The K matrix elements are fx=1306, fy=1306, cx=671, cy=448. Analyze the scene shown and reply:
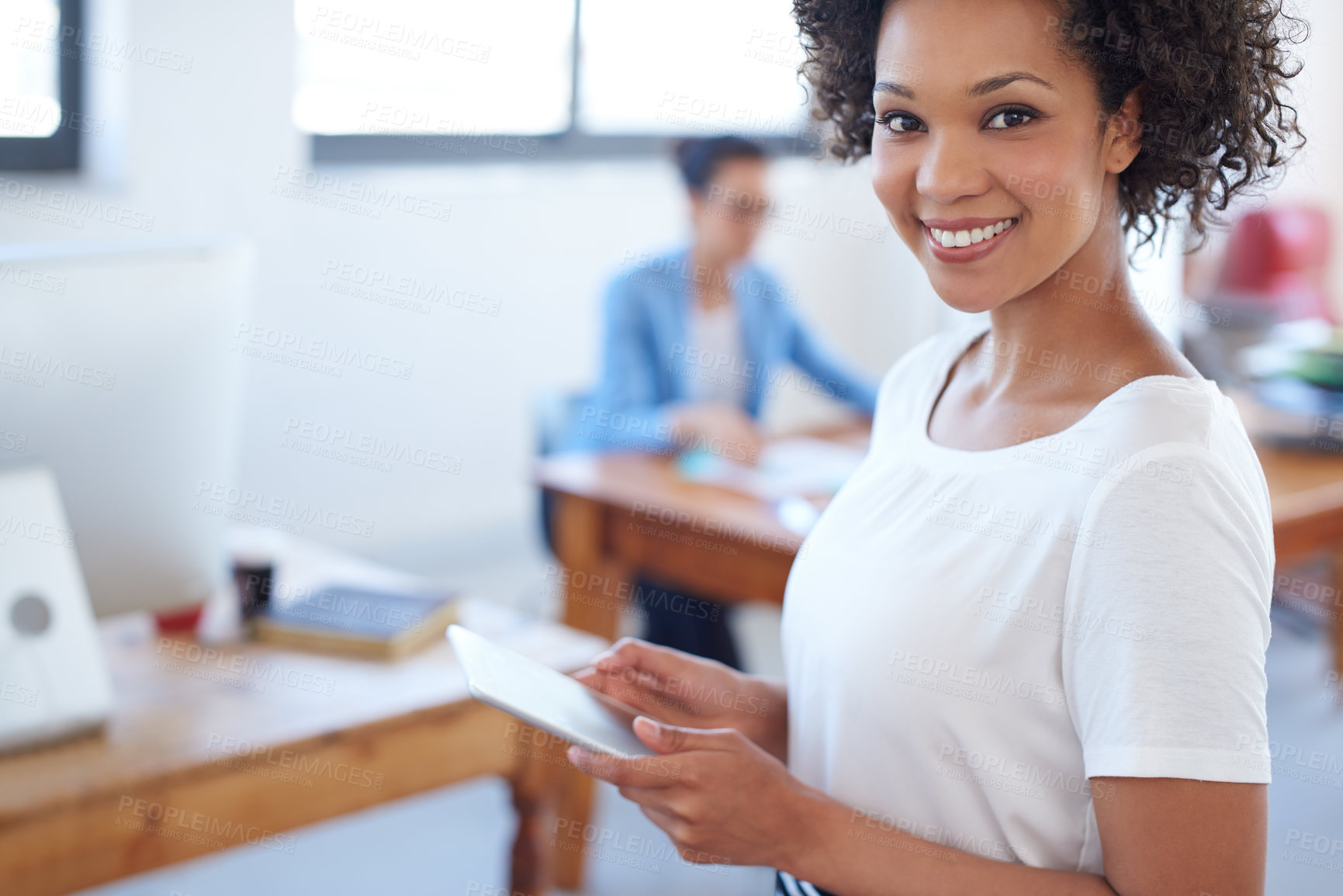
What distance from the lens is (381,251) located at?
3.93 meters

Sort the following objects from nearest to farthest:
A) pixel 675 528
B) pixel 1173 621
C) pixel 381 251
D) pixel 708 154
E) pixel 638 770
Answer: pixel 1173 621
pixel 638 770
pixel 675 528
pixel 708 154
pixel 381 251

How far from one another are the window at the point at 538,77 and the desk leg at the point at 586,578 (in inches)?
58.4

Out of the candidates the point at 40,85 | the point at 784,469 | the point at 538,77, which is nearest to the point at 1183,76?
the point at 784,469

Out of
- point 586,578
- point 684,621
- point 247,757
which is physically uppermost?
point 247,757

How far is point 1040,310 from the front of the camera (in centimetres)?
114

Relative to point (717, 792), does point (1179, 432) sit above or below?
above

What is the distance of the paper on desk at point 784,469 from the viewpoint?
2689mm

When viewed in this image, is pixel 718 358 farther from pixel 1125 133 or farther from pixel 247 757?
pixel 1125 133

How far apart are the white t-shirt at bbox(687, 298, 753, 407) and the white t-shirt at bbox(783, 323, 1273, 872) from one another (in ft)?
6.87

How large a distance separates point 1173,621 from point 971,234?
0.35 meters

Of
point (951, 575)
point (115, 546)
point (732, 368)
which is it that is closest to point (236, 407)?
point (115, 546)

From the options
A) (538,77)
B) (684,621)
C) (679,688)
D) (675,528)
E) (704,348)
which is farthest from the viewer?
(538,77)

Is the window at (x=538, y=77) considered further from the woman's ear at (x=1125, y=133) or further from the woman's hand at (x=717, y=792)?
the woman's hand at (x=717, y=792)

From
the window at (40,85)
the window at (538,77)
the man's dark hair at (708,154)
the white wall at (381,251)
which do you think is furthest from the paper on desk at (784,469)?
the window at (40,85)
